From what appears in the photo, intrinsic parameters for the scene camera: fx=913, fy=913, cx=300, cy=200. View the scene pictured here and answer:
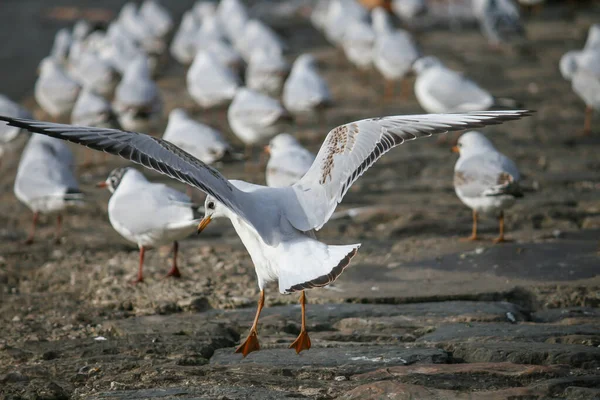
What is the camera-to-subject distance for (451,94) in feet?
34.8

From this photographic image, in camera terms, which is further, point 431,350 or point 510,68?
point 510,68

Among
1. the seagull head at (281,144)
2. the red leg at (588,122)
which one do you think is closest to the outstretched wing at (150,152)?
the seagull head at (281,144)

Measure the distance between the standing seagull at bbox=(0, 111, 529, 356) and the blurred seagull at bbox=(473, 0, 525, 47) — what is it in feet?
37.8

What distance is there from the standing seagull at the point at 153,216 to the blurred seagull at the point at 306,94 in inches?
180

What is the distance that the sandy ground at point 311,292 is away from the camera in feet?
15.1

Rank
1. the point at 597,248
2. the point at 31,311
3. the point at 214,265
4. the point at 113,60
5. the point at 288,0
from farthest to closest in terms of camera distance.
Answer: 1. the point at 288,0
2. the point at 113,60
3. the point at 214,265
4. the point at 597,248
5. the point at 31,311

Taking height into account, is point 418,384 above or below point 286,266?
below

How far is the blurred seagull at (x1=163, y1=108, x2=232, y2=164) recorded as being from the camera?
28.8ft

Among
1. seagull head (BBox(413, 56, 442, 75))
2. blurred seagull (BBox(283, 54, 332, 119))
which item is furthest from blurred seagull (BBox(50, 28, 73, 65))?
seagull head (BBox(413, 56, 442, 75))

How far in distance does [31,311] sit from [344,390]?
2591 millimetres

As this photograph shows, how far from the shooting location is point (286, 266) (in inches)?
177

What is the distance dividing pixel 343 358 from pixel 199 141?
4.81m

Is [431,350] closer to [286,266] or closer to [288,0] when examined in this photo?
[286,266]

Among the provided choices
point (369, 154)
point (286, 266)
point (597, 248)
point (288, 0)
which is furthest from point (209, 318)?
point (288, 0)
